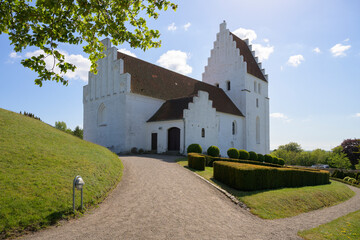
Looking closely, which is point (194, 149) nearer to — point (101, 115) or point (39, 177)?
point (101, 115)

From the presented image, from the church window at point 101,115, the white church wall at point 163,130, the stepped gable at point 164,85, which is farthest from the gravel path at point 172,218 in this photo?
the church window at point 101,115

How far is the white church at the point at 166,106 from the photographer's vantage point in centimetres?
2541

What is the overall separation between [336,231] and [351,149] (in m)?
50.8

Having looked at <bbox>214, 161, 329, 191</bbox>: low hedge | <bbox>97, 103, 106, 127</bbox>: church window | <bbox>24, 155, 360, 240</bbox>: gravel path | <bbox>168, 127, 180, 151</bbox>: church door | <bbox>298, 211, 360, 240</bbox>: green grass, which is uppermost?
<bbox>97, 103, 106, 127</bbox>: church window

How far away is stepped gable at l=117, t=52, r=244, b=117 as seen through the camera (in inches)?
1079

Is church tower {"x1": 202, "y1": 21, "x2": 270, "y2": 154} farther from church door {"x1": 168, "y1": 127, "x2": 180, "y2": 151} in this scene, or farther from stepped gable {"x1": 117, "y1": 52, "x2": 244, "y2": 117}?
church door {"x1": 168, "y1": 127, "x2": 180, "y2": 151}

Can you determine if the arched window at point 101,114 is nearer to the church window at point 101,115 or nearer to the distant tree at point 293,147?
the church window at point 101,115

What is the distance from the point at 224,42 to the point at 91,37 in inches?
1284

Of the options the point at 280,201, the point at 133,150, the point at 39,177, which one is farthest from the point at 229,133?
the point at 39,177

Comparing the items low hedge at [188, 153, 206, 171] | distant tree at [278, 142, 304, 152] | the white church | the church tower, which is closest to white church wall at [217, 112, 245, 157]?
the white church

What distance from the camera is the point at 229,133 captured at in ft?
107

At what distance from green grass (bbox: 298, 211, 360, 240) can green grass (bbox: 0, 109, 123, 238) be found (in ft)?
23.5

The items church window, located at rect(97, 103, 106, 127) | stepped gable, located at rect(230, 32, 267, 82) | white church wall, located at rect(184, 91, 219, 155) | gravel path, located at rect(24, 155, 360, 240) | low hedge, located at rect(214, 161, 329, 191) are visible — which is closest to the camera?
gravel path, located at rect(24, 155, 360, 240)

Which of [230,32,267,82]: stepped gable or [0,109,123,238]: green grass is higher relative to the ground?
[230,32,267,82]: stepped gable
